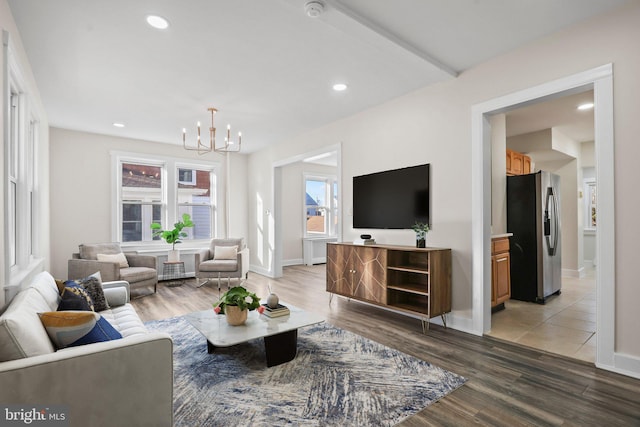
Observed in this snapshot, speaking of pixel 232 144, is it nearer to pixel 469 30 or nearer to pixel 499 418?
pixel 469 30

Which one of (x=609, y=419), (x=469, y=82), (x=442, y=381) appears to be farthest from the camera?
(x=469, y=82)

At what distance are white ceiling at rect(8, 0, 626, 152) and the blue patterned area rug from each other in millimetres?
2626

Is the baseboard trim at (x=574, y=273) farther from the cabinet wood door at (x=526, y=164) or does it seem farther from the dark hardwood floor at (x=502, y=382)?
the dark hardwood floor at (x=502, y=382)

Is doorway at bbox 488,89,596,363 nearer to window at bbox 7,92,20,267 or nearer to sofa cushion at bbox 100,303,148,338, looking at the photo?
sofa cushion at bbox 100,303,148,338

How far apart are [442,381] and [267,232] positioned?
194 inches

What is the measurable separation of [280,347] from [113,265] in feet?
10.7

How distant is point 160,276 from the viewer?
6.18 meters

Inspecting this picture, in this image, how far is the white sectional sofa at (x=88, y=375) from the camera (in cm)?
141

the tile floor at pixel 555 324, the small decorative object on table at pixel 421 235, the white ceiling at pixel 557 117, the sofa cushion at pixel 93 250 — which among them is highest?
the white ceiling at pixel 557 117

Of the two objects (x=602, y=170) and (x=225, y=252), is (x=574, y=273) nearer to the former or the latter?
(x=602, y=170)

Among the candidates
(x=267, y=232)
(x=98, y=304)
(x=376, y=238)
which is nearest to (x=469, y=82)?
(x=376, y=238)

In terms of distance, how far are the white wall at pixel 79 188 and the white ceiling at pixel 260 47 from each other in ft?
4.41

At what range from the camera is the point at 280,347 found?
2643mm

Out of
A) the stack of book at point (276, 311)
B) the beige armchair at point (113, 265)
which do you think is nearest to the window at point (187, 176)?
the beige armchair at point (113, 265)
